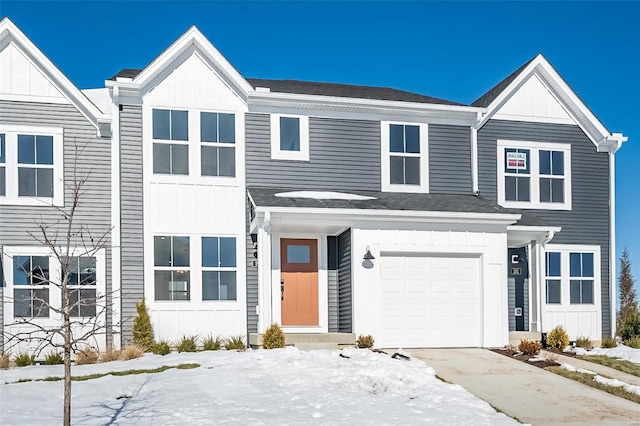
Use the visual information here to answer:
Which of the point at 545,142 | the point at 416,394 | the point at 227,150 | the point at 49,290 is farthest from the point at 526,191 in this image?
the point at 49,290

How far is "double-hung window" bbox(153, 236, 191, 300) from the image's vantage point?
52.3 feet

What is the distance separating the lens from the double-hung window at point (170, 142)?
639 inches

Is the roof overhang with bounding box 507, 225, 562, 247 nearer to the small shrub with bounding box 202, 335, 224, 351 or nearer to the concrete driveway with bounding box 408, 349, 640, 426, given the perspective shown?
the concrete driveway with bounding box 408, 349, 640, 426

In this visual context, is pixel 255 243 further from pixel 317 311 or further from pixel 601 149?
pixel 601 149

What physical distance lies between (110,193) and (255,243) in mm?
3511

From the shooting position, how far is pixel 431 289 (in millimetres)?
15719

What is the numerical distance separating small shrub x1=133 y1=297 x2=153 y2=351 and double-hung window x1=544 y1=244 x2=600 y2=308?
32.9 ft

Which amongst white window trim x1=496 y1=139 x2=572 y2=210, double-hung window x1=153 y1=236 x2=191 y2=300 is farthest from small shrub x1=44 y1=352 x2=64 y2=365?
white window trim x1=496 y1=139 x2=572 y2=210

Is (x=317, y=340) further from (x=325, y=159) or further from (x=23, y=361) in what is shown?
(x=23, y=361)

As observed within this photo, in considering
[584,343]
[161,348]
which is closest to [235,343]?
[161,348]

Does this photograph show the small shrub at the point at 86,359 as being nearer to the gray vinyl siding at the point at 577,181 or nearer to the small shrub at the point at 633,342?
the gray vinyl siding at the point at 577,181

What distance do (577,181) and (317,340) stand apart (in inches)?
346

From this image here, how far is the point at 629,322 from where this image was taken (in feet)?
60.6

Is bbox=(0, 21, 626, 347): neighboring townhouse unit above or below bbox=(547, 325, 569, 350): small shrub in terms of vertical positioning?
above
